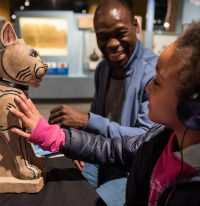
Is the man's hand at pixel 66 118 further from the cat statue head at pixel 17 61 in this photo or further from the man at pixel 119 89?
the cat statue head at pixel 17 61

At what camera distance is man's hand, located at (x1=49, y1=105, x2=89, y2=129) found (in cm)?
106

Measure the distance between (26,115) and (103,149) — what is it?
0.30 meters

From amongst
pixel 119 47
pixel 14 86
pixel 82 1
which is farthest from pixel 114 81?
pixel 82 1

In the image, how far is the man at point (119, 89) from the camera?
3.69 ft

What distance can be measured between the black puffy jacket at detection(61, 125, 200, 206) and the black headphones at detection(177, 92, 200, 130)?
Result: 0.40 ft

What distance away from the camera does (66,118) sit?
1.06 meters

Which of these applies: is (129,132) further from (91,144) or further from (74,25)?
(74,25)

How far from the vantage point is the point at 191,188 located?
541mm

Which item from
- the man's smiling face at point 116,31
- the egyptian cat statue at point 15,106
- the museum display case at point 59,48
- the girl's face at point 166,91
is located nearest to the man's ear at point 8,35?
the egyptian cat statue at point 15,106

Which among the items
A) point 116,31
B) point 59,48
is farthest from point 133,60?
point 59,48

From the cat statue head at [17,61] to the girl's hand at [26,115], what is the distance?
0.07m

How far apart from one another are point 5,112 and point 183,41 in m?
0.57

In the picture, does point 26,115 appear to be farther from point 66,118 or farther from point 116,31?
point 116,31

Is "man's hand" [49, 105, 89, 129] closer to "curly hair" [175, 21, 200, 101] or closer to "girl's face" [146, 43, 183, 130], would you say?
"girl's face" [146, 43, 183, 130]
